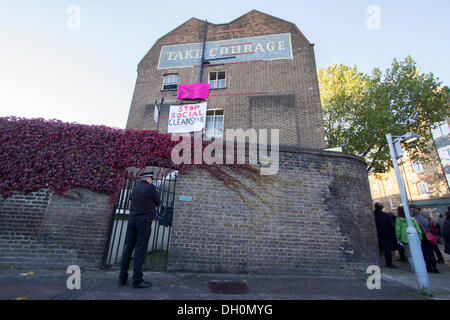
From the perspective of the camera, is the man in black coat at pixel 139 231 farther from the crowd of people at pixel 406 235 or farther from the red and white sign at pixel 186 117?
the red and white sign at pixel 186 117

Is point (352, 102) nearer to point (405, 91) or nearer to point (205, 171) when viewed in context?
point (405, 91)

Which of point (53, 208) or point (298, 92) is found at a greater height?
point (298, 92)

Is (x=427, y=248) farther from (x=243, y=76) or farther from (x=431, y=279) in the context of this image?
(x=243, y=76)

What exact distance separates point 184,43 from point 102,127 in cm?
1022

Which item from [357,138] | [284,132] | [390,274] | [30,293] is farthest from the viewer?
[357,138]

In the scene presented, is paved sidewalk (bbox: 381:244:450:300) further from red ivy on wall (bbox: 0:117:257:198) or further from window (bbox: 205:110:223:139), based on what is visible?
window (bbox: 205:110:223:139)

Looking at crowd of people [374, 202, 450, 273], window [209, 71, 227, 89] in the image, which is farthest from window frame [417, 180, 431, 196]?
window [209, 71, 227, 89]

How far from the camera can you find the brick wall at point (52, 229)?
4645mm

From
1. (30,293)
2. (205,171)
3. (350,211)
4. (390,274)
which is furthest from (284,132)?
(30,293)

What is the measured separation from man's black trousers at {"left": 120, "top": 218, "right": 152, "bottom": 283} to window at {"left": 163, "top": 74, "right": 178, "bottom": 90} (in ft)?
33.5

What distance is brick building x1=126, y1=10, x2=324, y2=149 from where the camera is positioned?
10570mm

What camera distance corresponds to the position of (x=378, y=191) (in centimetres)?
2773

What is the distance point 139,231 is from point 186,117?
8.38 m

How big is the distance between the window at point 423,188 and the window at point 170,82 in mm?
25107
